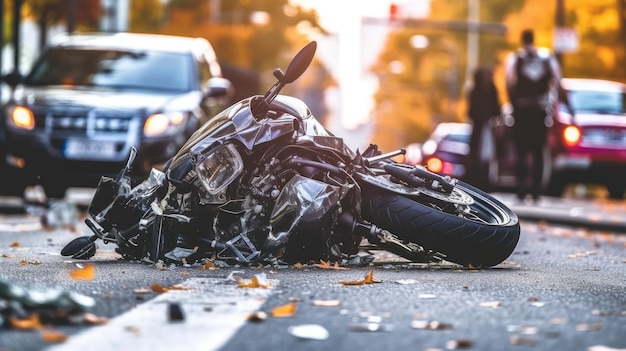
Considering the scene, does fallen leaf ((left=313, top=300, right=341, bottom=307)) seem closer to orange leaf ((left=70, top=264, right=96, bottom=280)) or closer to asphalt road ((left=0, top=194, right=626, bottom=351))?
asphalt road ((left=0, top=194, right=626, bottom=351))

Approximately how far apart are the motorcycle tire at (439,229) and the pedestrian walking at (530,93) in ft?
31.9

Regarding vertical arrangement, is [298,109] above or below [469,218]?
above

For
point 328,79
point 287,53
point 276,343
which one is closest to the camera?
point 276,343

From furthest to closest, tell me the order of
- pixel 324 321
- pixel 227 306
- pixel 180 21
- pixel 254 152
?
pixel 180 21, pixel 254 152, pixel 227 306, pixel 324 321

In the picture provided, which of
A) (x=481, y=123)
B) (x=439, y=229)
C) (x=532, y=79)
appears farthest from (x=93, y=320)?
(x=481, y=123)

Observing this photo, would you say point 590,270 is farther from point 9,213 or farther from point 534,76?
point 534,76

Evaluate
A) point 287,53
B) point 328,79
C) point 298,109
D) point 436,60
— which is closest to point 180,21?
point 287,53

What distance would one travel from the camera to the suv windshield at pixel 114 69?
14203 millimetres

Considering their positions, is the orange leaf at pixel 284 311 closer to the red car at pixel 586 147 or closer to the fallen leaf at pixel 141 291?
the fallen leaf at pixel 141 291

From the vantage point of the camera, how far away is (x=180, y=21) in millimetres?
49531

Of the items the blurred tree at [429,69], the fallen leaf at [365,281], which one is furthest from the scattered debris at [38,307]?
the blurred tree at [429,69]

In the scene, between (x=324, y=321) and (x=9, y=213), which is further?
(x=9, y=213)

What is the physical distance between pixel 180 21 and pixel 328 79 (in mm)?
58176

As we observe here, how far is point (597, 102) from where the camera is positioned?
2125 cm
